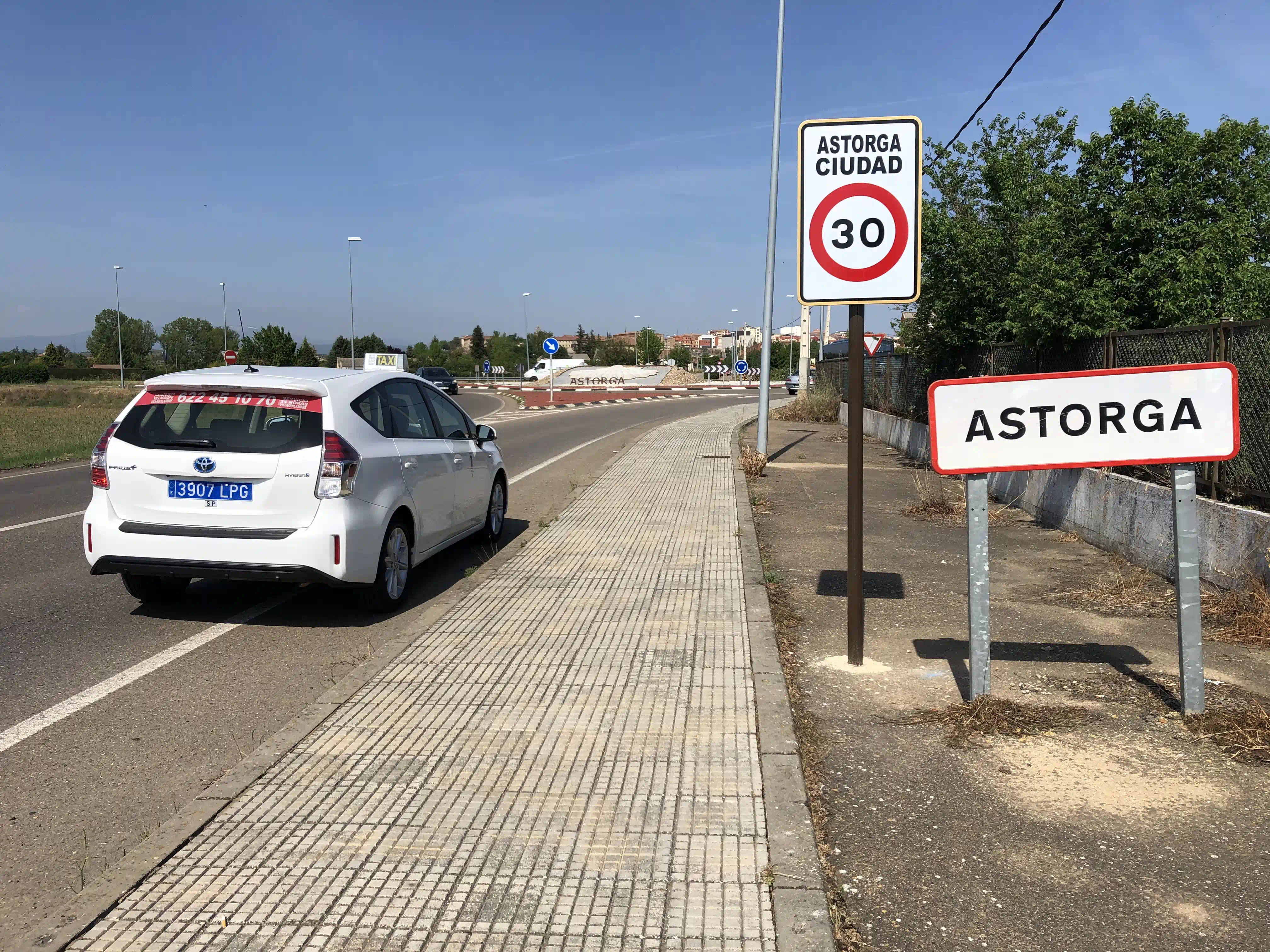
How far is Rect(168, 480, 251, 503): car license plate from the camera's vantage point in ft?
20.6

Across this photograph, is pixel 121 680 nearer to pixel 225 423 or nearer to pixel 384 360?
pixel 225 423

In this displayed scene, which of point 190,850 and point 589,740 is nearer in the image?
point 190,850

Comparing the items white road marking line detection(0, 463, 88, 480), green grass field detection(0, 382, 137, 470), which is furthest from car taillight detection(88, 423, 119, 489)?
green grass field detection(0, 382, 137, 470)

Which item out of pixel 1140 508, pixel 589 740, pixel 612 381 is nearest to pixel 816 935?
pixel 589 740

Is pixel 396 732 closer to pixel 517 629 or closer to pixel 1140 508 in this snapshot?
pixel 517 629

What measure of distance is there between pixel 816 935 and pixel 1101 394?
3095 millimetres

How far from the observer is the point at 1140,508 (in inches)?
327

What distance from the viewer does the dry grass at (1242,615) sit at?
5980 millimetres

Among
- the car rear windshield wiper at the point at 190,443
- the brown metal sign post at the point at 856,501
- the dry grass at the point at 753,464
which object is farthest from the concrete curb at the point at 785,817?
the dry grass at the point at 753,464

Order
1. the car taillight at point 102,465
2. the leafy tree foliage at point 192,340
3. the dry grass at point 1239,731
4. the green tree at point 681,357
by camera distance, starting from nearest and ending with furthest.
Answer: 1. the dry grass at point 1239,731
2. the car taillight at point 102,465
3. the leafy tree foliage at point 192,340
4. the green tree at point 681,357

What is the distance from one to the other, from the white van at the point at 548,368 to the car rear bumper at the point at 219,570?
240 ft

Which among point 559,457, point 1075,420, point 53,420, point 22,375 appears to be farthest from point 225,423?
point 22,375

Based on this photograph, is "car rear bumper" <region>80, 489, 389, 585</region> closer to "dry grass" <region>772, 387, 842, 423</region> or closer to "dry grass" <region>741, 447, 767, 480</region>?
"dry grass" <region>741, 447, 767, 480</region>

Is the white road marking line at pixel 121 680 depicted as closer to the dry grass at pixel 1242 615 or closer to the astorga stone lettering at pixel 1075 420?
the astorga stone lettering at pixel 1075 420
